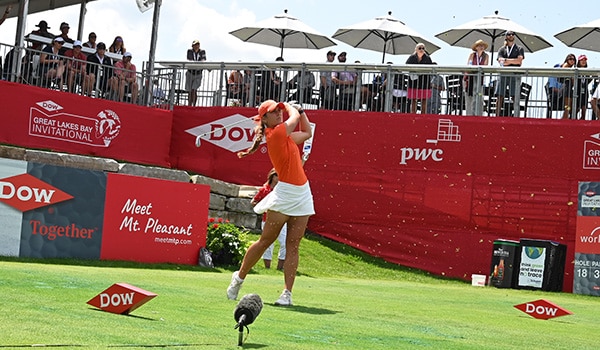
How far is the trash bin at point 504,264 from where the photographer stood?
77.8ft

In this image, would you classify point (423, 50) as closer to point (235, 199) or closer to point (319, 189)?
point (319, 189)

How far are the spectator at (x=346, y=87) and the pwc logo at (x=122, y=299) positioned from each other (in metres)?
19.6

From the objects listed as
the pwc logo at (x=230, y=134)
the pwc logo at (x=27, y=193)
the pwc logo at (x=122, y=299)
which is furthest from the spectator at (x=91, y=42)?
the pwc logo at (x=122, y=299)

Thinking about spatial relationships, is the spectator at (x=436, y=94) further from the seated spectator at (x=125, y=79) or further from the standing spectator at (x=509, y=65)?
the seated spectator at (x=125, y=79)

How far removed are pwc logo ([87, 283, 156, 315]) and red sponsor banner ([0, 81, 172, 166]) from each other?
56.0 feet

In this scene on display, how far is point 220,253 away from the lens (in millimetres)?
21359

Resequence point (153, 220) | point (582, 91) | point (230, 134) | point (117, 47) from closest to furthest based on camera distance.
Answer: point (153, 220) → point (582, 91) → point (117, 47) → point (230, 134)

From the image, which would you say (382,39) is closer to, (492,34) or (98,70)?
(492,34)

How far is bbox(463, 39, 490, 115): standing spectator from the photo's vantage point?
87.6 feet

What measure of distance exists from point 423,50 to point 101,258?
11786mm

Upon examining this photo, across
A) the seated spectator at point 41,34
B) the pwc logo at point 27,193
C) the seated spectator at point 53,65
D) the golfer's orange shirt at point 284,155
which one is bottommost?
the pwc logo at point 27,193

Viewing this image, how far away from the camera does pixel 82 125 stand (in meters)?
26.4

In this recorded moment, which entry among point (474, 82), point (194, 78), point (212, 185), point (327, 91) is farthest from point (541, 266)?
point (194, 78)

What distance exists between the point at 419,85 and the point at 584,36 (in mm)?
4704
